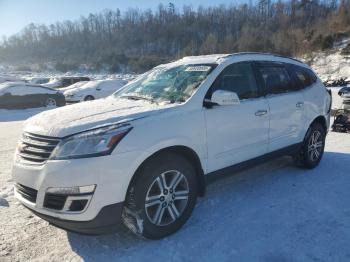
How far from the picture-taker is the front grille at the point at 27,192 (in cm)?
325

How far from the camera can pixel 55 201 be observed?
313 cm

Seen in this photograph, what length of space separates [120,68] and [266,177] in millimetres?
86208

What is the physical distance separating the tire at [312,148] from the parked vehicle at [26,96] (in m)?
14.7

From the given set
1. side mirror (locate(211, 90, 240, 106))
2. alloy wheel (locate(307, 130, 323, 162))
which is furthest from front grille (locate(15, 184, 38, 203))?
alloy wheel (locate(307, 130, 323, 162))

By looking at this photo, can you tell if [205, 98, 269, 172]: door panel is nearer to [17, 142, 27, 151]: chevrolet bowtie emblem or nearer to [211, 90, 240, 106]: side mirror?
[211, 90, 240, 106]: side mirror

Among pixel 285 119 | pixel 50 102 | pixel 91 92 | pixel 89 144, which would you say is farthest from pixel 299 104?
pixel 91 92

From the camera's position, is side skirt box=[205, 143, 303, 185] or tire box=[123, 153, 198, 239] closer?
tire box=[123, 153, 198, 239]

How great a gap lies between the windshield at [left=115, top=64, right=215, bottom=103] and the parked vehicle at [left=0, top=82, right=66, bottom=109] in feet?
45.4

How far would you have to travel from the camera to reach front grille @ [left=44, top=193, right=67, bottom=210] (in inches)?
122

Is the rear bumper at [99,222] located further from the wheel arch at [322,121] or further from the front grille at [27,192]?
the wheel arch at [322,121]

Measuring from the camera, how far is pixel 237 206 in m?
4.32

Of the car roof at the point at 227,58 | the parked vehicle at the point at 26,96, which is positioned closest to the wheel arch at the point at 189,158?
the car roof at the point at 227,58

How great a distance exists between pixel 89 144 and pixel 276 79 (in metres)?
2.99

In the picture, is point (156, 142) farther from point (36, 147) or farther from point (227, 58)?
point (227, 58)
